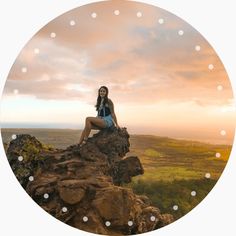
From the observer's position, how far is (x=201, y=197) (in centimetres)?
171

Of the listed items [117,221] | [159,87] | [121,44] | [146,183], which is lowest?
[117,221]

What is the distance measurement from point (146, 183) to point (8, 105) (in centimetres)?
50

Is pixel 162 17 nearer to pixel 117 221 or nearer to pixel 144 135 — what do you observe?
pixel 144 135

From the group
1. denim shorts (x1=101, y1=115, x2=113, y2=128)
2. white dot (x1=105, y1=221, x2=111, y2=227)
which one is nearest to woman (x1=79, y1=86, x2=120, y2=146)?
denim shorts (x1=101, y1=115, x2=113, y2=128)

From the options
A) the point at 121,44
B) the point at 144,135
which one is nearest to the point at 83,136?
the point at 144,135

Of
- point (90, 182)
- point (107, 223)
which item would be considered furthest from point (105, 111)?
point (107, 223)

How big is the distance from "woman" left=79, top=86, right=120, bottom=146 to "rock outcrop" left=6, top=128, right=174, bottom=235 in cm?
2

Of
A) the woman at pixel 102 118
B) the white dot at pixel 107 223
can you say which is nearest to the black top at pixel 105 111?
the woman at pixel 102 118

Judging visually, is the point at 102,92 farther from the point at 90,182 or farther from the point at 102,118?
the point at 90,182

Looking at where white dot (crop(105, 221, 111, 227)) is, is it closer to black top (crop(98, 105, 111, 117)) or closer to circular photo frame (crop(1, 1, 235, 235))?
circular photo frame (crop(1, 1, 235, 235))

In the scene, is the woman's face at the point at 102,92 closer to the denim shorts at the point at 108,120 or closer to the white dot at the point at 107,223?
the denim shorts at the point at 108,120

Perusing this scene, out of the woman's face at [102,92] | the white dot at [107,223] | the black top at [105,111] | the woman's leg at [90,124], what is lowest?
the white dot at [107,223]

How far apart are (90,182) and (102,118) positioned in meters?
0.21

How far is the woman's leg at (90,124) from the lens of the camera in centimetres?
171
